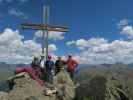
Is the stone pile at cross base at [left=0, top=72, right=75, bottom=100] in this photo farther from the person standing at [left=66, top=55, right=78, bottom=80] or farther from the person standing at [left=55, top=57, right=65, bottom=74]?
the person standing at [left=66, top=55, right=78, bottom=80]

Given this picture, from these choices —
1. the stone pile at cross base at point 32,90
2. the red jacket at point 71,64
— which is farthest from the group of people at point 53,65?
the stone pile at cross base at point 32,90

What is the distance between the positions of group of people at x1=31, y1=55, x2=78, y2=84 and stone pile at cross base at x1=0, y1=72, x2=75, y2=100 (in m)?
2.40

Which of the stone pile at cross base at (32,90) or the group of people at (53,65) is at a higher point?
the group of people at (53,65)

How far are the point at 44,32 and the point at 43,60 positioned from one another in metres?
6.89

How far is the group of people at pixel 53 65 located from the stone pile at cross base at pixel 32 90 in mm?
2395

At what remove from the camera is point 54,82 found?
96.5ft

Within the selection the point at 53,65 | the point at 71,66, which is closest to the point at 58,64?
the point at 53,65

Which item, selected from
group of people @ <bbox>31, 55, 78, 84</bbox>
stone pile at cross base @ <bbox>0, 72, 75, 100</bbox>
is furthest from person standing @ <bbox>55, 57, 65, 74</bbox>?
stone pile at cross base @ <bbox>0, 72, 75, 100</bbox>

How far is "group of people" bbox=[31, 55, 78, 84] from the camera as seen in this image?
3198 cm

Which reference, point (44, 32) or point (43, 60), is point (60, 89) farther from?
point (44, 32)

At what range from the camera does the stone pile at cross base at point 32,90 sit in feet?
85.0

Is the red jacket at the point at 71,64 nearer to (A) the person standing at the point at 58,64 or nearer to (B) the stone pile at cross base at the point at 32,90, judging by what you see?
(A) the person standing at the point at 58,64

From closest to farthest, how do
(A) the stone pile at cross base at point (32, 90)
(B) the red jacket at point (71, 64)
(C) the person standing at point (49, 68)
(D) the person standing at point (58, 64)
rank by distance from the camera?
(A) the stone pile at cross base at point (32, 90) → (C) the person standing at point (49, 68) → (D) the person standing at point (58, 64) → (B) the red jacket at point (71, 64)

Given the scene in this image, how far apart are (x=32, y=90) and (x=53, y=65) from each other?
19.2 ft
